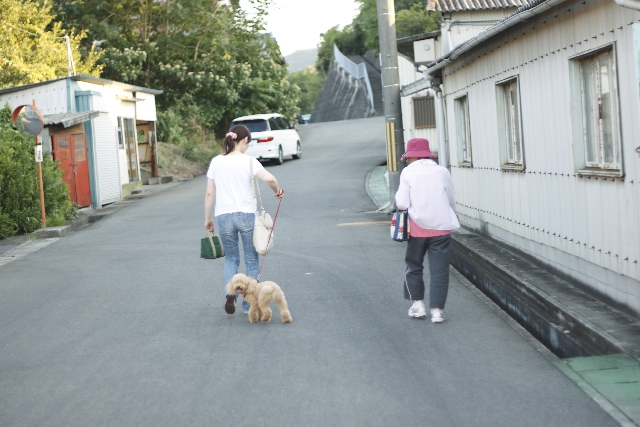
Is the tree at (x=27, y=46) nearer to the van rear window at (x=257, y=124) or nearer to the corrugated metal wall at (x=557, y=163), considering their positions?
the van rear window at (x=257, y=124)

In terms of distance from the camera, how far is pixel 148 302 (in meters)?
9.08

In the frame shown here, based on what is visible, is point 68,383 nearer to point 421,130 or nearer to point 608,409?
point 608,409

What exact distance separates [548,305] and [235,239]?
295 centimetres

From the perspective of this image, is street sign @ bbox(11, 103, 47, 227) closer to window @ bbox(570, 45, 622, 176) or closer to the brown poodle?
the brown poodle

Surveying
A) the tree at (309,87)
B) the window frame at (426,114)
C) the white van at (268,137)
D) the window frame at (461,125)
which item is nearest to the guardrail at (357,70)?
the tree at (309,87)

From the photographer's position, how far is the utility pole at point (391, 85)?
15.9 meters

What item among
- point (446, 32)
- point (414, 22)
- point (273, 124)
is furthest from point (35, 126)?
point (414, 22)

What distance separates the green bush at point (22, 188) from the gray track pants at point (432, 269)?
34.2 feet

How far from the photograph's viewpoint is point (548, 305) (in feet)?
23.9

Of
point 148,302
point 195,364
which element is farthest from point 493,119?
point 195,364

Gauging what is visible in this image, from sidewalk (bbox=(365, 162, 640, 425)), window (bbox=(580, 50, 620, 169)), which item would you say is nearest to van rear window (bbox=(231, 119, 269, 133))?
sidewalk (bbox=(365, 162, 640, 425))

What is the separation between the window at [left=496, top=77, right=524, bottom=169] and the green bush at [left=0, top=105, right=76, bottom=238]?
9.66 meters

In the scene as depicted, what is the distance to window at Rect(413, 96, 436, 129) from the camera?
2872 centimetres

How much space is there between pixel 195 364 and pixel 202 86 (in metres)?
31.6
